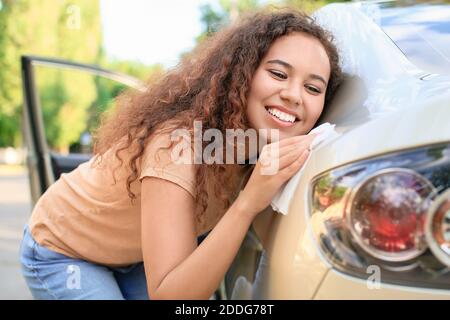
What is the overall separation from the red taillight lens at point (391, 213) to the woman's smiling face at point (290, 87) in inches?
17.7

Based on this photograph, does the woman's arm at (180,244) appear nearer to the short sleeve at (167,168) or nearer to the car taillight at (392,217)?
the short sleeve at (167,168)

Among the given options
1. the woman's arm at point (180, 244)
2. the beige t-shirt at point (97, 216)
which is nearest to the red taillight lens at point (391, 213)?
the woman's arm at point (180, 244)

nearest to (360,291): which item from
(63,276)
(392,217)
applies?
(392,217)

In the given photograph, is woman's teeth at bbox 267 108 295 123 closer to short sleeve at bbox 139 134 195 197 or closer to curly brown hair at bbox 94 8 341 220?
curly brown hair at bbox 94 8 341 220

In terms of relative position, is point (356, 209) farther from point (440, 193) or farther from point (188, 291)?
point (188, 291)

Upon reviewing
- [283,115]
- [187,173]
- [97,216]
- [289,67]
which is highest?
[289,67]

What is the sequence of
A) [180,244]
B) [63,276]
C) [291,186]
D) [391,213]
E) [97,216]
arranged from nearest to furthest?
[391,213]
[291,186]
[180,244]
[97,216]
[63,276]

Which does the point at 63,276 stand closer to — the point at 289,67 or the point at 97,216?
the point at 97,216

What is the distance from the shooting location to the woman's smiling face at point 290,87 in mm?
1517

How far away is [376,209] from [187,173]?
0.51 metres

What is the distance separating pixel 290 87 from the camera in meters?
1.51

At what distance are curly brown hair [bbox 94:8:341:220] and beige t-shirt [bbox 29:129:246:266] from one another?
0.06 meters

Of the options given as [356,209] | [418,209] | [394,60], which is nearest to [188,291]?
[356,209]

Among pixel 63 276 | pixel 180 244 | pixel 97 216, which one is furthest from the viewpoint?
pixel 63 276
